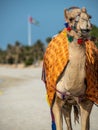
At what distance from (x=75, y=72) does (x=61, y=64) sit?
390mm

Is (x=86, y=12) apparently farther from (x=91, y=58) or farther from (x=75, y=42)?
(x=91, y=58)

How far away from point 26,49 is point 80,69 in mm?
104023

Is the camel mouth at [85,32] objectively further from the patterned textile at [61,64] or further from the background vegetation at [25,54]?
the background vegetation at [25,54]

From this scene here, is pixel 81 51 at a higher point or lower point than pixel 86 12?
lower

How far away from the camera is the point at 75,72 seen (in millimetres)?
7324

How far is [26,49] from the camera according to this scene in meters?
111

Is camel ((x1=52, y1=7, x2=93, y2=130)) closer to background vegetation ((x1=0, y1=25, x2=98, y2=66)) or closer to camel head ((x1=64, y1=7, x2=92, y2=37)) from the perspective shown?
camel head ((x1=64, y1=7, x2=92, y2=37))

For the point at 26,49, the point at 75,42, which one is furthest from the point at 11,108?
the point at 26,49

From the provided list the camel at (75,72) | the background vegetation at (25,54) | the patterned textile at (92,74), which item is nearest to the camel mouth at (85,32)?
the camel at (75,72)

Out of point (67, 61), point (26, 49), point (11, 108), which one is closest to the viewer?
point (67, 61)

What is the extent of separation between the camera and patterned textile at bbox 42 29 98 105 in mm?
7629

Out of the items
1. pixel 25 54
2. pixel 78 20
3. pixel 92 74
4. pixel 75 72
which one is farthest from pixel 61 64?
pixel 25 54

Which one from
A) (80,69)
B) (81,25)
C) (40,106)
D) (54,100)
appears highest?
(81,25)

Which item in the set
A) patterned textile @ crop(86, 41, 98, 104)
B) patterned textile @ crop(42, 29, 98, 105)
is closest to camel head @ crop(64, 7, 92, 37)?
patterned textile @ crop(42, 29, 98, 105)
